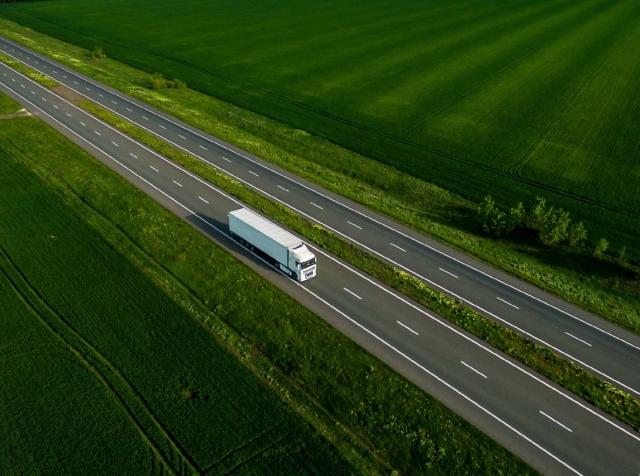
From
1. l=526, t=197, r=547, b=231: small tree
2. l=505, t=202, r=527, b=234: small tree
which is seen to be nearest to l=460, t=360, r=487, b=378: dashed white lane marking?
l=505, t=202, r=527, b=234: small tree

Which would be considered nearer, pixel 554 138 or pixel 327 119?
pixel 554 138

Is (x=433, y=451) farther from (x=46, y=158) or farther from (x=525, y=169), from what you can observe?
(x=46, y=158)

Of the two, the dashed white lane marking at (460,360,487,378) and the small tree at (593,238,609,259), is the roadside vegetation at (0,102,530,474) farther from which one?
the small tree at (593,238,609,259)

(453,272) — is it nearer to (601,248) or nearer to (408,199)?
(408,199)

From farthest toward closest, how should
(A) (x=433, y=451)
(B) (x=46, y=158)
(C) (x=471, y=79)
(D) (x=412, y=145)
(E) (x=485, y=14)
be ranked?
(E) (x=485, y=14) → (C) (x=471, y=79) → (D) (x=412, y=145) → (B) (x=46, y=158) → (A) (x=433, y=451)

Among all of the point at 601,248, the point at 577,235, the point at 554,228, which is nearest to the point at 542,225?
the point at 554,228

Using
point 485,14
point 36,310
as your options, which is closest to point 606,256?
point 36,310

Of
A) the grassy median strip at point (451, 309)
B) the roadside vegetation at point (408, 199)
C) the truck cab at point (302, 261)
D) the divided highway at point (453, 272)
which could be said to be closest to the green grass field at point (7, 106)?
the roadside vegetation at point (408, 199)

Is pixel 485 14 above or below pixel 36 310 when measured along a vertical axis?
above
